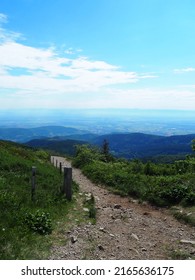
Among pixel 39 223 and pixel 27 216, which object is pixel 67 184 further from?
pixel 39 223

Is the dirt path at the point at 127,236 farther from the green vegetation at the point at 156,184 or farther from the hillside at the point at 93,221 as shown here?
the green vegetation at the point at 156,184

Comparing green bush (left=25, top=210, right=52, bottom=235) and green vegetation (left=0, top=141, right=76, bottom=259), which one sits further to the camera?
green bush (left=25, top=210, right=52, bottom=235)

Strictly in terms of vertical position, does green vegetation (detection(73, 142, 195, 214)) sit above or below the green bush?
below

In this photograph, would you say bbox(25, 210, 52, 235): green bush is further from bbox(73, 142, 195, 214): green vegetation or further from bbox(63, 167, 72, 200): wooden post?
bbox(73, 142, 195, 214): green vegetation

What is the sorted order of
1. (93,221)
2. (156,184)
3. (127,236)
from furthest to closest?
(156,184) < (93,221) < (127,236)

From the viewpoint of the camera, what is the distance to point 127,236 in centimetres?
1060

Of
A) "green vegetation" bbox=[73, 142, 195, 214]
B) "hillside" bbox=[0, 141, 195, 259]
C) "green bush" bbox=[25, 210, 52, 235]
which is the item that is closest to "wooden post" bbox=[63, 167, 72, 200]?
"hillside" bbox=[0, 141, 195, 259]

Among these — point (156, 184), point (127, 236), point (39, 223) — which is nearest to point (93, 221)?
point (127, 236)

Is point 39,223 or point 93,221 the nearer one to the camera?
point 39,223

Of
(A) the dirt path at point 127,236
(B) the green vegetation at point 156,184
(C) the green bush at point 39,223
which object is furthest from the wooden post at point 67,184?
(B) the green vegetation at point 156,184

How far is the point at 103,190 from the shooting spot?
18.8 metres

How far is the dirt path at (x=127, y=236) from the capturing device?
348 inches

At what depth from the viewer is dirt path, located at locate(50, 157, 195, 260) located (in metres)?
8.84

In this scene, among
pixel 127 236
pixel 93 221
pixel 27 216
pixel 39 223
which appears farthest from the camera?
pixel 93 221
